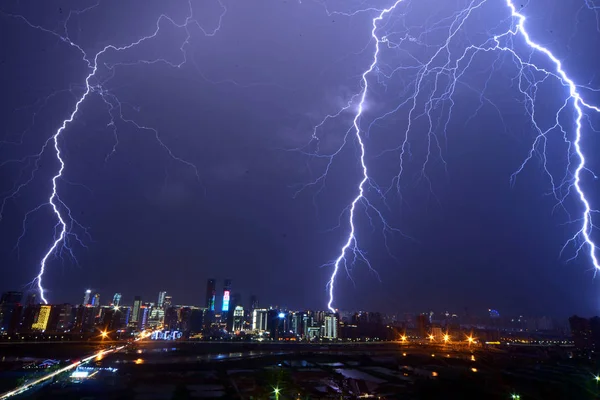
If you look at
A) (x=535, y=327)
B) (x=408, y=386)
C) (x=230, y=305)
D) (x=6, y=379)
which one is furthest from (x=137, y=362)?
(x=535, y=327)

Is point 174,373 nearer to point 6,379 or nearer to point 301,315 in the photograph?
point 6,379

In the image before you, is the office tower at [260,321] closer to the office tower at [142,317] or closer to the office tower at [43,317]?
the office tower at [142,317]

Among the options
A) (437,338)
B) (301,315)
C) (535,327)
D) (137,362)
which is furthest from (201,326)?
(535,327)

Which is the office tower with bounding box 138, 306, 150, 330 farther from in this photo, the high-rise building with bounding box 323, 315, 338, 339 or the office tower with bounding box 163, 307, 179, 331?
the high-rise building with bounding box 323, 315, 338, 339

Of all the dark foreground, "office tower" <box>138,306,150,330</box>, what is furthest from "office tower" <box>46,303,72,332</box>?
the dark foreground

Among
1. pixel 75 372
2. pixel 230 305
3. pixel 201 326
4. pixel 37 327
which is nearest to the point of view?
pixel 75 372

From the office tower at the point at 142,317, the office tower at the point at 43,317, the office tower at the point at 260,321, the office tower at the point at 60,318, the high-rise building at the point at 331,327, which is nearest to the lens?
the office tower at the point at 60,318

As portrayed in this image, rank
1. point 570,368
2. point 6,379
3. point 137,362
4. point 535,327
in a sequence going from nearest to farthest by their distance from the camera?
1. point 6,379
2. point 137,362
3. point 570,368
4. point 535,327

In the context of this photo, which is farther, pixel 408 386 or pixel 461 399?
pixel 408 386

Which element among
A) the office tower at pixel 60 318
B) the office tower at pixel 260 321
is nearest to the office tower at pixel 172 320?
the office tower at pixel 260 321
